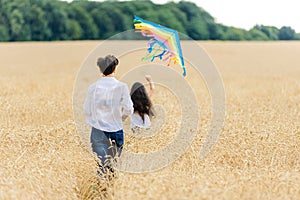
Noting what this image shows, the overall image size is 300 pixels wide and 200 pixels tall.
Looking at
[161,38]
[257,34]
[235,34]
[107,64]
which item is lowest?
[235,34]

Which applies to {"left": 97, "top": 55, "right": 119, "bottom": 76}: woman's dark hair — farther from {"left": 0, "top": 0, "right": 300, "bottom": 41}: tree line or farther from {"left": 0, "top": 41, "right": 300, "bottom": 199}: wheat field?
{"left": 0, "top": 0, "right": 300, "bottom": 41}: tree line

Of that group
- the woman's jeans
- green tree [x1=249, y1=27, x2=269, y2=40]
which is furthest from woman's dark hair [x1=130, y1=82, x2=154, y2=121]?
green tree [x1=249, y1=27, x2=269, y2=40]

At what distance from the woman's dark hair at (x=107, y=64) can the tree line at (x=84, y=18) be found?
29.6 metres

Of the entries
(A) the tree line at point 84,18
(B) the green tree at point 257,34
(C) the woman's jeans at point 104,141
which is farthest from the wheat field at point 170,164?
(B) the green tree at point 257,34

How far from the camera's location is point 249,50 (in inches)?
1302

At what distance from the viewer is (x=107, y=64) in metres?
5.36

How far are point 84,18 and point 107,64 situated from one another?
105ft

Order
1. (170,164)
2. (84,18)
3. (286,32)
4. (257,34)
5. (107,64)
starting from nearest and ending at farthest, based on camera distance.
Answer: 1. (170,164)
2. (107,64)
3. (84,18)
4. (286,32)
5. (257,34)

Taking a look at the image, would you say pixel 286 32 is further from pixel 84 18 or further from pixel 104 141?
pixel 104 141

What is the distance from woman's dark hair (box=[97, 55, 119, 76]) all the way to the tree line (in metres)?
29.6

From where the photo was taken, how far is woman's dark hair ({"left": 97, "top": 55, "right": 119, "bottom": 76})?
5.36 metres

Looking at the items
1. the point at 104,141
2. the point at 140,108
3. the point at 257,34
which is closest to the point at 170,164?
the point at 104,141

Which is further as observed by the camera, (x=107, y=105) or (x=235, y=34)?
(x=235, y=34)

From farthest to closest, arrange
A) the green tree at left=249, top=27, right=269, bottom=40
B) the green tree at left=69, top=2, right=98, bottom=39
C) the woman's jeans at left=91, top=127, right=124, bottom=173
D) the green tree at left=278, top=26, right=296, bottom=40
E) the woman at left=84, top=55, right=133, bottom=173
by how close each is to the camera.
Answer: the green tree at left=249, top=27, right=269, bottom=40 < the green tree at left=278, top=26, right=296, bottom=40 < the green tree at left=69, top=2, right=98, bottom=39 < the woman's jeans at left=91, top=127, right=124, bottom=173 < the woman at left=84, top=55, right=133, bottom=173
